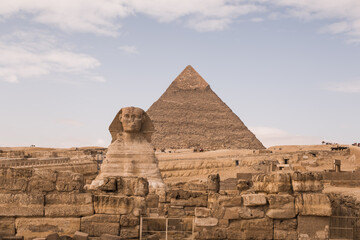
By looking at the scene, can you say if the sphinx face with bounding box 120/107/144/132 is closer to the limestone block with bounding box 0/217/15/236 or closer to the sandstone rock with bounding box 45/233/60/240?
the limestone block with bounding box 0/217/15/236

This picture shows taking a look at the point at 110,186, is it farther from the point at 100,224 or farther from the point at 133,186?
the point at 100,224

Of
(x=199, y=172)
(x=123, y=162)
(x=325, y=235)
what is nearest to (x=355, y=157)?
(x=199, y=172)

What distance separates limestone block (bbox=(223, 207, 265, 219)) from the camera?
6160mm

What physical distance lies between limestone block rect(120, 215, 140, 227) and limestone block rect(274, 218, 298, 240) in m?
1.66

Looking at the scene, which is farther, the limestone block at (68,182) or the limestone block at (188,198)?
the limestone block at (188,198)

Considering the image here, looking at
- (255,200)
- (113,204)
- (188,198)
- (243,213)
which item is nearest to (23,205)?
(113,204)

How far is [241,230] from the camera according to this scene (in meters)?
6.14

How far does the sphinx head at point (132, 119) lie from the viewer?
13.0 meters

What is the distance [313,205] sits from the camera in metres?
6.09

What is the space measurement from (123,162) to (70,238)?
693 centimetres

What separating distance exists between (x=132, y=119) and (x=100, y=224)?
696cm

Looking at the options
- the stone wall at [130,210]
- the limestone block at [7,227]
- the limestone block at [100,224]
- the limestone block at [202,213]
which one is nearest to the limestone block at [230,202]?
the stone wall at [130,210]

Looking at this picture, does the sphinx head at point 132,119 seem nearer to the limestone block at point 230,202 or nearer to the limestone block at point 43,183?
the limestone block at point 43,183

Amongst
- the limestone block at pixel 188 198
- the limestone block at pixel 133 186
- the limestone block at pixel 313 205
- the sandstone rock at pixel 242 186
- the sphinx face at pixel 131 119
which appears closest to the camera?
the limestone block at pixel 313 205
